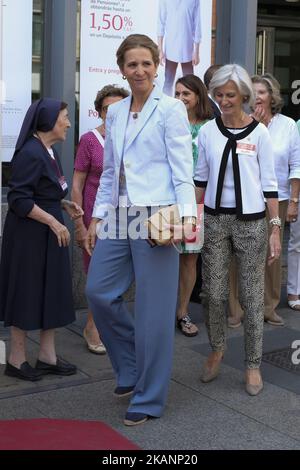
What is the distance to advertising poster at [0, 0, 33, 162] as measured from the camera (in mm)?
6129

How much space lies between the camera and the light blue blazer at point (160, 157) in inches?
159

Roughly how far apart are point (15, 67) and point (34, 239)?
2.07 meters

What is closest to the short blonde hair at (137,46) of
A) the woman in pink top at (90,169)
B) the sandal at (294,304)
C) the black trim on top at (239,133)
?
the black trim on top at (239,133)

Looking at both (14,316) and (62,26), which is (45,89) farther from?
(14,316)

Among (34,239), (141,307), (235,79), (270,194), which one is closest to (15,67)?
(34,239)

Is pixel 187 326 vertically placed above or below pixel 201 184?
below

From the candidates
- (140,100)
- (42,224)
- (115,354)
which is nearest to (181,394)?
(115,354)

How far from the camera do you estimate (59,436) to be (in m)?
3.88

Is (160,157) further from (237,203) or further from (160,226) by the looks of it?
(237,203)

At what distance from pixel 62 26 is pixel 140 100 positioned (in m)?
2.45

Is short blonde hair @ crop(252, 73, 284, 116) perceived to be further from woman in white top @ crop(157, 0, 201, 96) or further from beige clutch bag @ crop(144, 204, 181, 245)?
beige clutch bag @ crop(144, 204, 181, 245)

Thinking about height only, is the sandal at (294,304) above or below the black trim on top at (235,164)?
below

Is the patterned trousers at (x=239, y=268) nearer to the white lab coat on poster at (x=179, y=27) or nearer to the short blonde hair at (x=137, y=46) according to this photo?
the short blonde hair at (x=137, y=46)

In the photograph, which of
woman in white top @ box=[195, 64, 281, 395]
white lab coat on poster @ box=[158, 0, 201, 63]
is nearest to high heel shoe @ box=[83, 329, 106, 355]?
woman in white top @ box=[195, 64, 281, 395]
